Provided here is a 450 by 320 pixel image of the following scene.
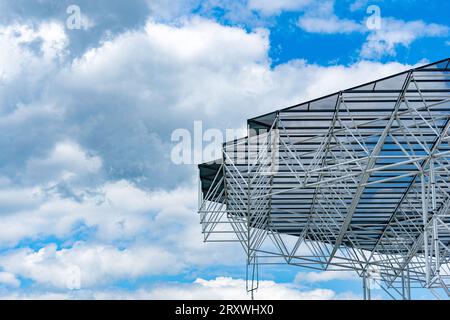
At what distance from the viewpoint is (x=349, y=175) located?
24.1 metres

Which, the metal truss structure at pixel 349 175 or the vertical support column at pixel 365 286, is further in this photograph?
the vertical support column at pixel 365 286

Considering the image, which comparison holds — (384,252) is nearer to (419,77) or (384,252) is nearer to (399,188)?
(399,188)

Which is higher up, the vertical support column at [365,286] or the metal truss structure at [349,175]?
the metal truss structure at [349,175]

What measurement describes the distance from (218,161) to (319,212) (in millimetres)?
9389

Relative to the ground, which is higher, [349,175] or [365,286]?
[349,175]

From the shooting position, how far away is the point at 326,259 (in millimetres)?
39656

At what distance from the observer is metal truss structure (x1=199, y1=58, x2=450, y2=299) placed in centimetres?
2383

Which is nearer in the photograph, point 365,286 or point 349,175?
point 349,175

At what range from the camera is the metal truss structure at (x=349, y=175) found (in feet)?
78.2

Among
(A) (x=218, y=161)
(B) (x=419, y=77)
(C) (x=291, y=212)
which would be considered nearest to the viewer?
(B) (x=419, y=77)

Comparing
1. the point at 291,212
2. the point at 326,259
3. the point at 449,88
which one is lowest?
the point at 326,259

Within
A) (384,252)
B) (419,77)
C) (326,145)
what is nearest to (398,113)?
(419,77)

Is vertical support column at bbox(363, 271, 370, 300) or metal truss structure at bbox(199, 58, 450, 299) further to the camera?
vertical support column at bbox(363, 271, 370, 300)

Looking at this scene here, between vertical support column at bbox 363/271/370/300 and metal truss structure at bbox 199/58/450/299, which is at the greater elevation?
metal truss structure at bbox 199/58/450/299
